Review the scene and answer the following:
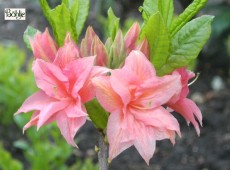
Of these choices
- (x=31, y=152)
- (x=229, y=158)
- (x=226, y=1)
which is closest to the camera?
(x=31, y=152)

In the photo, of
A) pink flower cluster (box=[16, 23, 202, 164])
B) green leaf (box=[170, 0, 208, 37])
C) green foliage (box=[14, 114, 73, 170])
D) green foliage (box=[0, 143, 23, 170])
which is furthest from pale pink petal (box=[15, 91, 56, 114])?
green foliage (box=[14, 114, 73, 170])

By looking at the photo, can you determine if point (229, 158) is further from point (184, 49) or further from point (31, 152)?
A: point (184, 49)

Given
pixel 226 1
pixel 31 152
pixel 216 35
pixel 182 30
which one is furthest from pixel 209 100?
pixel 182 30

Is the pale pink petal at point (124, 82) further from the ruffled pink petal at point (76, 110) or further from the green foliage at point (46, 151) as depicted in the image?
the green foliage at point (46, 151)

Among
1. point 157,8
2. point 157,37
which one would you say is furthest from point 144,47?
point 157,8

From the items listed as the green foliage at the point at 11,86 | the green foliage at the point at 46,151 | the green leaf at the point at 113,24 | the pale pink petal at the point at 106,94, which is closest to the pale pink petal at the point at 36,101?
the pale pink petal at the point at 106,94

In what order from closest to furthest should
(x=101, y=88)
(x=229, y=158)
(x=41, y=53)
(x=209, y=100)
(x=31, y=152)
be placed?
(x=101, y=88)
(x=41, y=53)
(x=31, y=152)
(x=229, y=158)
(x=209, y=100)

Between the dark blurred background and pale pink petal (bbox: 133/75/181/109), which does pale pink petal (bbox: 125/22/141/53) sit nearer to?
pale pink petal (bbox: 133/75/181/109)
